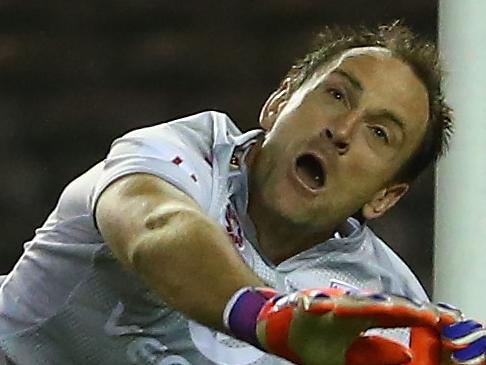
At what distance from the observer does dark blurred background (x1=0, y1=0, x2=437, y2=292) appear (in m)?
2.31

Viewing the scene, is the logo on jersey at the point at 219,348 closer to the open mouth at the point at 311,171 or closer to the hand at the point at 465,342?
the open mouth at the point at 311,171

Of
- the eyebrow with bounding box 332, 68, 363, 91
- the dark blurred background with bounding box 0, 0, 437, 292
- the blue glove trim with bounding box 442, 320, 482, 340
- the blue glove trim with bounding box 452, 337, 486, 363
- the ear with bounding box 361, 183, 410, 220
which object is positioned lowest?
the dark blurred background with bounding box 0, 0, 437, 292

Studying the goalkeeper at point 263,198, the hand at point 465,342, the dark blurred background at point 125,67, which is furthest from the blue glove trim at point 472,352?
the dark blurred background at point 125,67

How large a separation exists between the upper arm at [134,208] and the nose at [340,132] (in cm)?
29

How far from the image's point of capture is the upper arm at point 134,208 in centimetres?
83

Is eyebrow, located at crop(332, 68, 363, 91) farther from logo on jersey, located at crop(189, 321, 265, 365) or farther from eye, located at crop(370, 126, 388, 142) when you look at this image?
logo on jersey, located at crop(189, 321, 265, 365)

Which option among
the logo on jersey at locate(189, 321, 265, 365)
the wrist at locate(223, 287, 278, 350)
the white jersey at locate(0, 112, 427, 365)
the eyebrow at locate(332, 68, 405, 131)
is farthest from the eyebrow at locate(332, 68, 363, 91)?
the wrist at locate(223, 287, 278, 350)

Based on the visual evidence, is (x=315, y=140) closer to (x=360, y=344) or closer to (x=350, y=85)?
(x=350, y=85)

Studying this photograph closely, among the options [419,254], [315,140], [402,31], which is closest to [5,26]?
[419,254]

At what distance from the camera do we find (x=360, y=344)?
0.73 m

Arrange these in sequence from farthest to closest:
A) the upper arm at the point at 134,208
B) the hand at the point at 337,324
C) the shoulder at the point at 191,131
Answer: the shoulder at the point at 191,131 → the upper arm at the point at 134,208 → the hand at the point at 337,324

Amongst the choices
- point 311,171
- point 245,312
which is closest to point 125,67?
point 311,171

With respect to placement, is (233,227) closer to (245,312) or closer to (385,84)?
(385,84)

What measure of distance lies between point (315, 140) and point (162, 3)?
1.16m
